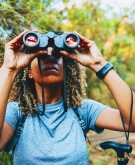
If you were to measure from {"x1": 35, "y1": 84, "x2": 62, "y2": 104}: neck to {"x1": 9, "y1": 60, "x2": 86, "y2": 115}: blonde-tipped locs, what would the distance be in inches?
2.1

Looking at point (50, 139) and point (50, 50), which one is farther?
point (50, 50)

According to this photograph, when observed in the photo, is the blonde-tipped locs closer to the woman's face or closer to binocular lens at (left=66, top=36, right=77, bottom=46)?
the woman's face

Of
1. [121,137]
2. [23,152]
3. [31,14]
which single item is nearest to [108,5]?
[121,137]

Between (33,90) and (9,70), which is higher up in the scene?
(9,70)

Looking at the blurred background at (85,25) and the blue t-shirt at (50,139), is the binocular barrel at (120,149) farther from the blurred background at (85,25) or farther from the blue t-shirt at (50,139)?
the blurred background at (85,25)

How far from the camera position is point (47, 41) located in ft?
6.39

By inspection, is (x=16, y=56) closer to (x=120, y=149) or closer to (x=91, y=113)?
(x=91, y=113)

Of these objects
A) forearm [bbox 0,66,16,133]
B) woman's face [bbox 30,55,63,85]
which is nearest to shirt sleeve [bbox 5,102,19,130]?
forearm [bbox 0,66,16,133]

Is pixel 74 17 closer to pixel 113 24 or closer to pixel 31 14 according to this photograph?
pixel 113 24

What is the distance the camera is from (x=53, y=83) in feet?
6.61

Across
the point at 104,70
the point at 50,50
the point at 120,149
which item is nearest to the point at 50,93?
the point at 50,50

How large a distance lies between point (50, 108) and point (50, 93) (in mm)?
103

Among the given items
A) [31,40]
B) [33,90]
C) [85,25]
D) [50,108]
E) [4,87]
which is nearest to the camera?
[4,87]

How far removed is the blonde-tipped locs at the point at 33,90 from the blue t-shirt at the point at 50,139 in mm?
64
